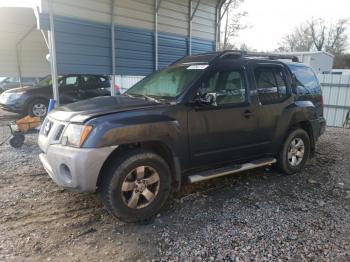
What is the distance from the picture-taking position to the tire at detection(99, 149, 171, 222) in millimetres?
3211

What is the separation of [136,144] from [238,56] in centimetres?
213

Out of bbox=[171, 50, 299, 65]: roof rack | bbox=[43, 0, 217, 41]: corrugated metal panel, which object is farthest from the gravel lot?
bbox=[43, 0, 217, 41]: corrugated metal panel

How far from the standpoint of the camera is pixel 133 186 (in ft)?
11.0

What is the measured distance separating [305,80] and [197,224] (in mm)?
3389

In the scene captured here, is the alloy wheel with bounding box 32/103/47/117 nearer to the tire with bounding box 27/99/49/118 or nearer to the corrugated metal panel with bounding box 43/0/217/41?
the tire with bounding box 27/99/49/118

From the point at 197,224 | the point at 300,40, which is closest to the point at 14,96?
the point at 197,224

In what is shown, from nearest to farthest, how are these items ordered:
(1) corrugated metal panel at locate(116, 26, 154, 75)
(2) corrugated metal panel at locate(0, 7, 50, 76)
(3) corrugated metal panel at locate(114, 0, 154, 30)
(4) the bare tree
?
(3) corrugated metal panel at locate(114, 0, 154, 30) → (1) corrugated metal panel at locate(116, 26, 154, 75) → (2) corrugated metal panel at locate(0, 7, 50, 76) → (4) the bare tree

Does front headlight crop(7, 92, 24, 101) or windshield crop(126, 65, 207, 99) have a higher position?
windshield crop(126, 65, 207, 99)

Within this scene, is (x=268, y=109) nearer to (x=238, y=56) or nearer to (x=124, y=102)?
(x=238, y=56)

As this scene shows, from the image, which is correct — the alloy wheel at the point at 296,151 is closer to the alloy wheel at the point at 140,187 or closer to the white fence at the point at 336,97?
the alloy wheel at the point at 140,187

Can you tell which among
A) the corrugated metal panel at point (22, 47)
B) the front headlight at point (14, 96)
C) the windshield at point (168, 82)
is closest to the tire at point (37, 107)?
the front headlight at point (14, 96)

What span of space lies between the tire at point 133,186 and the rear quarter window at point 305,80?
2.98m

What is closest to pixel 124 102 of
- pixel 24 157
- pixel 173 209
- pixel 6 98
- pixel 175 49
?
pixel 173 209

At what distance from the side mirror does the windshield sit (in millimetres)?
247
